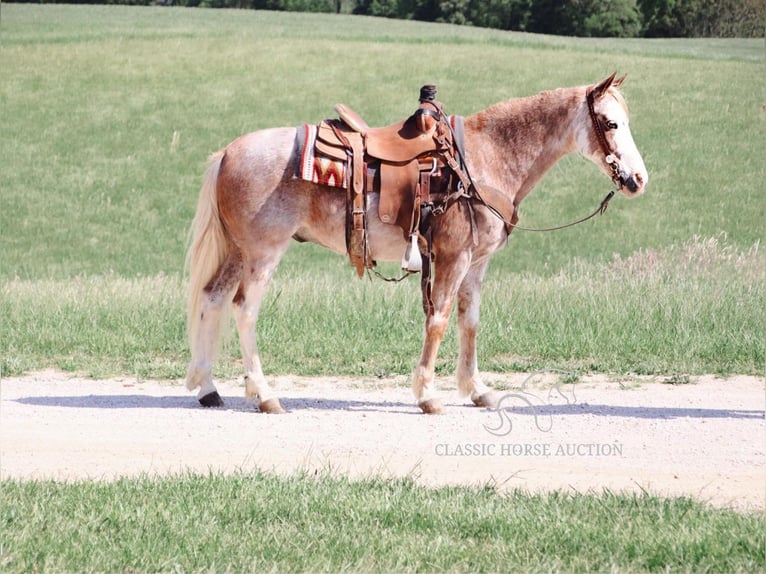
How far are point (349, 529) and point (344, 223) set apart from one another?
10.9 ft

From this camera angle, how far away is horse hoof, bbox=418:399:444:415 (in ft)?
26.4

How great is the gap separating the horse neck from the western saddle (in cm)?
22

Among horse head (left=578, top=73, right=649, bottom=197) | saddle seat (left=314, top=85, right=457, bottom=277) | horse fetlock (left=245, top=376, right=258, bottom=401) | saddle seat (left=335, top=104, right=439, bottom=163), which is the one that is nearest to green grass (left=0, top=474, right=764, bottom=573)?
horse fetlock (left=245, top=376, right=258, bottom=401)

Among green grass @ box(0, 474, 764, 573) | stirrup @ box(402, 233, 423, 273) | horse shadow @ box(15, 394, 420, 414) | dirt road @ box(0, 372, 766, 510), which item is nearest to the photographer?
green grass @ box(0, 474, 764, 573)

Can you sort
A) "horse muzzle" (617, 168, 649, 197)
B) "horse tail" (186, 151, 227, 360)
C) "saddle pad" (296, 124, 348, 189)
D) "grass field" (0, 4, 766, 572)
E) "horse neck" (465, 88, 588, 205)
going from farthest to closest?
1. "horse tail" (186, 151, 227, 360)
2. "horse neck" (465, 88, 588, 205)
3. "saddle pad" (296, 124, 348, 189)
4. "horse muzzle" (617, 168, 649, 197)
5. "grass field" (0, 4, 766, 572)

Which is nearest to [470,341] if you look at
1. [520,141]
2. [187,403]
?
[520,141]

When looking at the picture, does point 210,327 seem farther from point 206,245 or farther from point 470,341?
point 470,341

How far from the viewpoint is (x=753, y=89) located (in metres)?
32.8

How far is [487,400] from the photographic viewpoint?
8359 millimetres

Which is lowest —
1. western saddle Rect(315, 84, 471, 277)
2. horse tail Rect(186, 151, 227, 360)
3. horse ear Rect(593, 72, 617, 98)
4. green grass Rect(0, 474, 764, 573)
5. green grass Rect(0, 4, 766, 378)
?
green grass Rect(0, 4, 766, 378)

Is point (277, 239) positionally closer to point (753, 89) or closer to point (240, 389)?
point (240, 389)

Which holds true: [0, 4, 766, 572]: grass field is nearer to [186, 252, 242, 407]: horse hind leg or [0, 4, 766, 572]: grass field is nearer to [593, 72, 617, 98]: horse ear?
[186, 252, 242, 407]: horse hind leg

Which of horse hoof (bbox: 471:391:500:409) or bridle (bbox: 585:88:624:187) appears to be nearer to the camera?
bridle (bbox: 585:88:624:187)

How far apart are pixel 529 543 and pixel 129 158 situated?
23.5 metres
